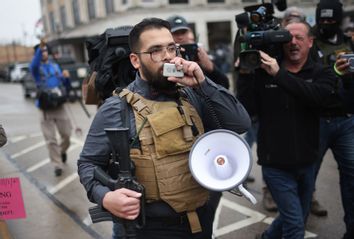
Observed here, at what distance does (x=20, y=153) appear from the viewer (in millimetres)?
7438

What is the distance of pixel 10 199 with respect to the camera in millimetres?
2773

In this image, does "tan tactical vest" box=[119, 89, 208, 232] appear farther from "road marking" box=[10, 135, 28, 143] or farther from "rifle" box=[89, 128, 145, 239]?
"road marking" box=[10, 135, 28, 143]

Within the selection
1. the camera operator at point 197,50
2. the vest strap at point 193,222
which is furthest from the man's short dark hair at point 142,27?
the camera operator at point 197,50

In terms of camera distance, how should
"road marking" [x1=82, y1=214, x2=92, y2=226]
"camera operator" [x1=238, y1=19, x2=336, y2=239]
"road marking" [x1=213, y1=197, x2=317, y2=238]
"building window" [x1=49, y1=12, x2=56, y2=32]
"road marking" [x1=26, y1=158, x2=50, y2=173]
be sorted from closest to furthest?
"camera operator" [x1=238, y1=19, x2=336, y2=239] → "road marking" [x1=213, y1=197, x2=317, y2=238] → "road marking" [x1=82, y1=214, x2=92, y2=226] → "road marking" [x1=26, y1=158, x2=50, y2=173] → "building window" [x1=49, y1=12, x2=56, y2=32]

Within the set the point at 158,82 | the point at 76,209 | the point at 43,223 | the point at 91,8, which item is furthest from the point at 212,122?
the point at 91,8

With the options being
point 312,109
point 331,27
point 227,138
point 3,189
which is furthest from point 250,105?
point 3,189

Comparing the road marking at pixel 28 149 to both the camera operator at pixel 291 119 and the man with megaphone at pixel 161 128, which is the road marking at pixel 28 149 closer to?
the camera operator at pixel 291 119

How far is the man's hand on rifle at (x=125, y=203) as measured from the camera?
1.78 meters

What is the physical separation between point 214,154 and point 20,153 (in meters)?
6.16

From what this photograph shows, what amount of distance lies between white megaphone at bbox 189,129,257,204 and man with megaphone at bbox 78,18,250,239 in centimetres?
9

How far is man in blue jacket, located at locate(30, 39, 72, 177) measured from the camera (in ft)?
19.1

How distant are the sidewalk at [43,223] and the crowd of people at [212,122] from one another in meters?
1.47

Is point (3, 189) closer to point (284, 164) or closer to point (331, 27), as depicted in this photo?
point (284, 164)

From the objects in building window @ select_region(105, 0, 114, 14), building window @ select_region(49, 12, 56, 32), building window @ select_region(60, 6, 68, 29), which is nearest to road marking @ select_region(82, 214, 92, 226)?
building window @ select_region(105, 0, 114, 14)
